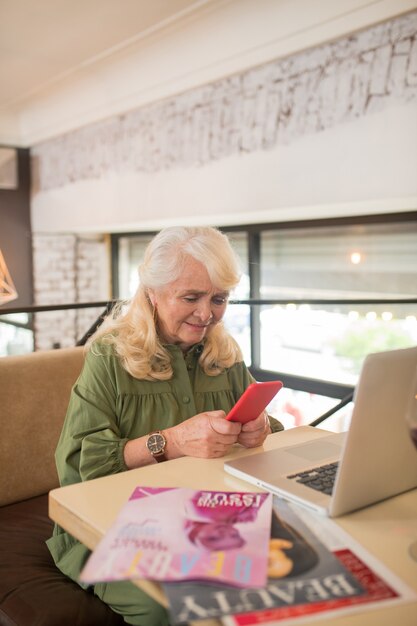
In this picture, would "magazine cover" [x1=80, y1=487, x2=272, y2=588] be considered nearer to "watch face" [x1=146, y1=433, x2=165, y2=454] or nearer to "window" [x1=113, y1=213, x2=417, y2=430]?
"watch face" [x1=146, y1=433, x2=165, y2=454]

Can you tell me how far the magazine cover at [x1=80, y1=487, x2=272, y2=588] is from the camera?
2.32ft

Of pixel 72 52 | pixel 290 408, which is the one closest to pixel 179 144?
pixel 72 52

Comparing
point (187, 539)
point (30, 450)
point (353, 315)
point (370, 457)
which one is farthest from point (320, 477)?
point (353, 315)

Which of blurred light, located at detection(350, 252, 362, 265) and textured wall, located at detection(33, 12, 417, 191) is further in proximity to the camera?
blurred light, located at detection(350, 252, 362, 265)

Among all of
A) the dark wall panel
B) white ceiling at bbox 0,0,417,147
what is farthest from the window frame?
the dark wall panel

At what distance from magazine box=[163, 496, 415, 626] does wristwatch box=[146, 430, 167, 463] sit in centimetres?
53

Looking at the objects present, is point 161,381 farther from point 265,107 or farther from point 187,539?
point 265,107

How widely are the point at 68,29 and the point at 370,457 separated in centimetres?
363

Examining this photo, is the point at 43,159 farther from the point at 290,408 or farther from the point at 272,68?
the point at 290,408

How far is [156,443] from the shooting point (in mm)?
1352

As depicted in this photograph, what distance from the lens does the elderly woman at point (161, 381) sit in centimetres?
132

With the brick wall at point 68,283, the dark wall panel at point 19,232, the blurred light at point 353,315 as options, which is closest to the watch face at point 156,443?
the blurred light at point 353,315

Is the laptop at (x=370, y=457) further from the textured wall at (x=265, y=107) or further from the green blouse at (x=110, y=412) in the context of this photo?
the textured wall at (x=265, y=107)

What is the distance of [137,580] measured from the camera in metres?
0.71
